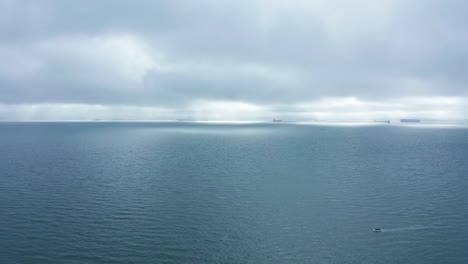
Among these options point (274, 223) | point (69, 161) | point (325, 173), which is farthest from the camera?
point (69, 161)

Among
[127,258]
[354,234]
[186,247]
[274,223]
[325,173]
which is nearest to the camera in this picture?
[127,258]

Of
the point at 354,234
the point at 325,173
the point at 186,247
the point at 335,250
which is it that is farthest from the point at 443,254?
the point at 325,173

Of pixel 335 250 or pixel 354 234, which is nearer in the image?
pixel 335 250

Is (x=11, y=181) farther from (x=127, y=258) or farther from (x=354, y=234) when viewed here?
(x=354, y=234)

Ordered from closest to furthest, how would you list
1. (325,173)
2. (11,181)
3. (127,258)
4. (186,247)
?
1. (127,258)
2. (186,247)
3. (11,181)
4. (325,173)

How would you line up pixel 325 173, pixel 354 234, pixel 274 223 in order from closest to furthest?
pixel 354 234 → pixel 274 223 → pixel 325 173

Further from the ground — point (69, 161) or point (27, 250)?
point (69, 161)

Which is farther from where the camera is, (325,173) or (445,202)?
(325,173)

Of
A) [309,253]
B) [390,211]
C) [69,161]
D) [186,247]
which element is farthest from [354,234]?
[69,161]

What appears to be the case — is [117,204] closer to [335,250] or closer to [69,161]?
[335,250]

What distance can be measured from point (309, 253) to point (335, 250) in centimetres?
492

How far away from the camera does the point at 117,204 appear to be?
7456cm

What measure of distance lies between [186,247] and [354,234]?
32585 mm

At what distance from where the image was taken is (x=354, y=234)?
57.9 meters
